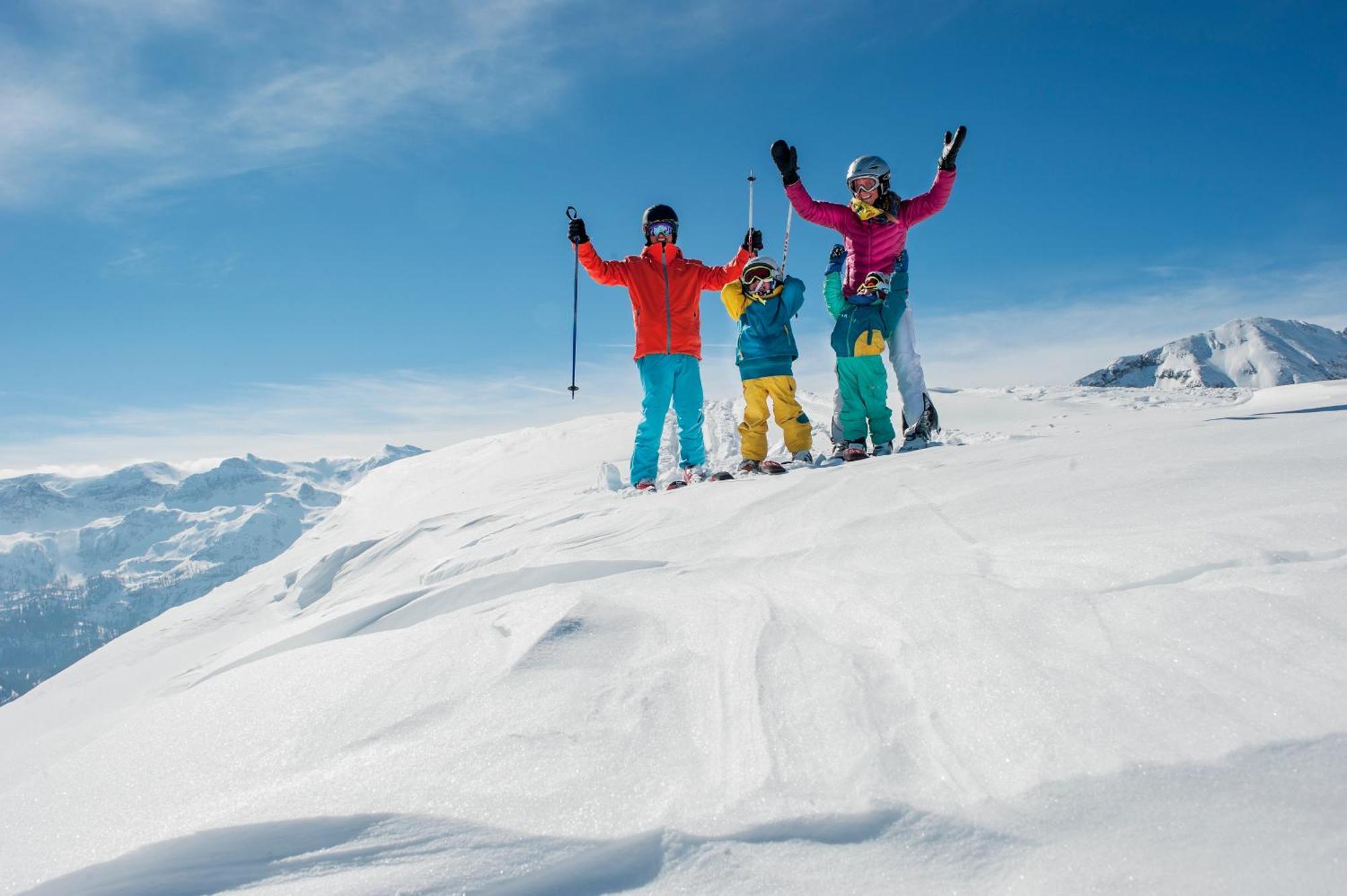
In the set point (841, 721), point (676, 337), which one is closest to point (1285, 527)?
point (841, 721)

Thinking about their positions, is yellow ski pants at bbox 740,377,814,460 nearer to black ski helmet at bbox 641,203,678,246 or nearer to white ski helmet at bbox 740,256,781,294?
white ski helmet at bbox 740,256,781,294

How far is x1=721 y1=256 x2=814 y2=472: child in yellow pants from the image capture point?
20.5 feet

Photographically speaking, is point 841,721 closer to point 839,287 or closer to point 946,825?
point 946,825

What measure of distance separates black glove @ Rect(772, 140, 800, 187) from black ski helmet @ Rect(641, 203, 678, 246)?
127cm

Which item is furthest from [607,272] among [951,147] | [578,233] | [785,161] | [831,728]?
[831,728]

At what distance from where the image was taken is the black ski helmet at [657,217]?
6.96 metres

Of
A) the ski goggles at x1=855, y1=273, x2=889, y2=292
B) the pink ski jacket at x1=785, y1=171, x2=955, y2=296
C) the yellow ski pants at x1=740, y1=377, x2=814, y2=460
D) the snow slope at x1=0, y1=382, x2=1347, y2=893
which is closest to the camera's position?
the snow slope at x1=0, y1=382, x2=1347, y2=893

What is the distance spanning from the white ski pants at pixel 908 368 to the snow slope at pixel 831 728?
3.08 meters

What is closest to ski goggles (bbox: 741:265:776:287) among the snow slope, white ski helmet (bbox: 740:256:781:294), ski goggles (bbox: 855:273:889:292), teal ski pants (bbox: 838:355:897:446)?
white ski helmet (bbox: 740:256:781:294)

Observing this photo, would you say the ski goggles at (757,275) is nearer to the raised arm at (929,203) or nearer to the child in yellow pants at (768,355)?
the child in yellow pants at (768,355)

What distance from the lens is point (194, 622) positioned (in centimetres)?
611

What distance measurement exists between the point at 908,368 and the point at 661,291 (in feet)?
8.16

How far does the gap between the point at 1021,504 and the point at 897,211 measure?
424cm

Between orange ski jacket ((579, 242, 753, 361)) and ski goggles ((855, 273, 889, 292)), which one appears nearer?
ski goggles ((855, 273, 889, 292))
